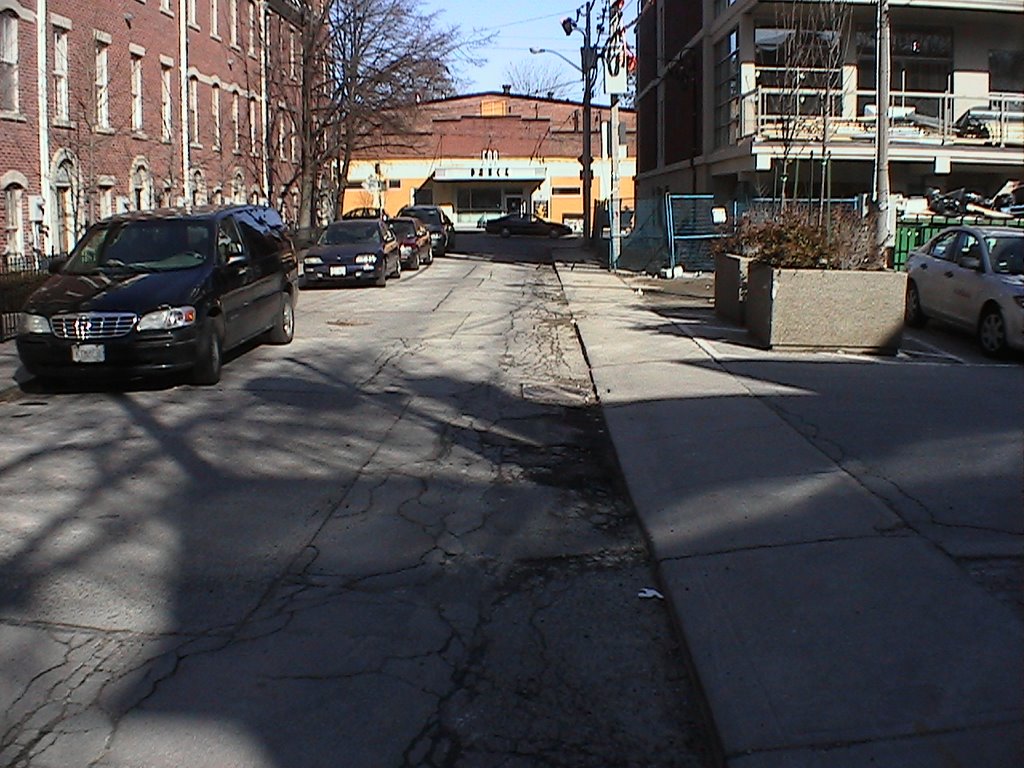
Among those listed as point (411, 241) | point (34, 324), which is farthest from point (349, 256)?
point (34, 324)

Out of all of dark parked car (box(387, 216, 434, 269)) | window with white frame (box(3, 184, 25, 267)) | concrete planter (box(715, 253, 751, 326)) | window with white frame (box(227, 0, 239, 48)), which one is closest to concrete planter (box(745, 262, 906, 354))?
concrete planter (box(715, 253, 751, 326))

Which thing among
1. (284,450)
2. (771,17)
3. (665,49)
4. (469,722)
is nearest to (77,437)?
(284,450)

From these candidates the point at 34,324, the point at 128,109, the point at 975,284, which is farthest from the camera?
the point at 128,109

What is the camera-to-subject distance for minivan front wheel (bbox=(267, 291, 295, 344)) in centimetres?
1527

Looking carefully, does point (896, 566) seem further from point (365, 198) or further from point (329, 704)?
point (365, 198)

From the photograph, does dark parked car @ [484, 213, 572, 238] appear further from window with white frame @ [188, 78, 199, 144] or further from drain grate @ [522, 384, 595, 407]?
drain grate @ [522, 384, 595, 407]

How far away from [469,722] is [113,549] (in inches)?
120

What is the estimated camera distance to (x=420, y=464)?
29.3 feet

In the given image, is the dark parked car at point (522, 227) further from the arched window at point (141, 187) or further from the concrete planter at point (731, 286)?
the concrete planter at point (731, 286)

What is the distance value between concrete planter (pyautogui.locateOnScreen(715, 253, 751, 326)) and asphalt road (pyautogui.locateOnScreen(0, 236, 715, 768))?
5.99 m

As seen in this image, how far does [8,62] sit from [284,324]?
1243 cm

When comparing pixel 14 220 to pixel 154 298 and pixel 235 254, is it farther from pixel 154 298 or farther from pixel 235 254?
pixel 154 298

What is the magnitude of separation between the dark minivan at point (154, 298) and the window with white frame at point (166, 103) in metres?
19.7

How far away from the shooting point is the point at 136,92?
→ 30906 millimetres
